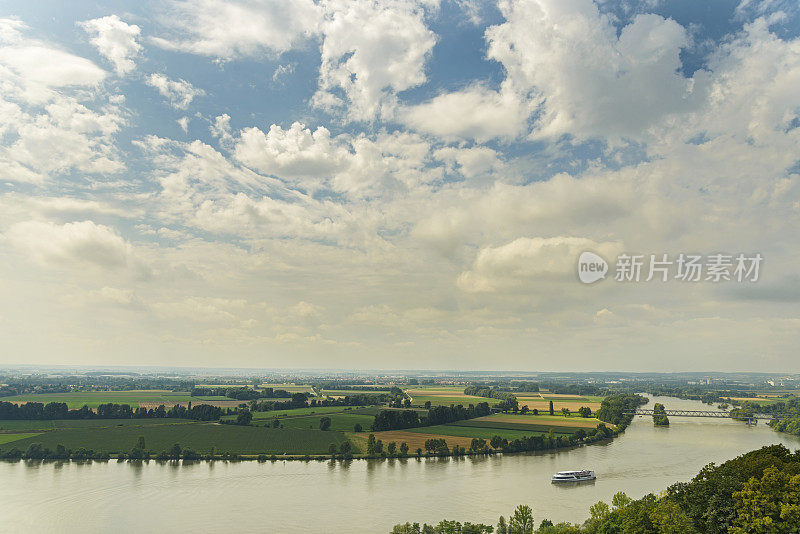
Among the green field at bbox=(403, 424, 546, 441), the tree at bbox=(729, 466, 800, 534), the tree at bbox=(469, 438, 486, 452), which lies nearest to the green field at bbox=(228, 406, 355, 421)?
the green field at bbox=(403, 424, 546, 441)

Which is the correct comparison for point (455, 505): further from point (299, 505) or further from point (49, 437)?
point (49, 437)

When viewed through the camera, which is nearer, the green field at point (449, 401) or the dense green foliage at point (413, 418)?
the dense green foliage at point (413, 418)

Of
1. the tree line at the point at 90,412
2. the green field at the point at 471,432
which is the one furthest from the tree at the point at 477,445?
the tree line at the point at 90,412

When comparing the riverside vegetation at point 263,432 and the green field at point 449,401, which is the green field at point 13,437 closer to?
the riverside vegetation at point 263,432

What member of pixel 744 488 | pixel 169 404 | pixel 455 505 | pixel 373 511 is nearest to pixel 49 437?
pixel 169 404

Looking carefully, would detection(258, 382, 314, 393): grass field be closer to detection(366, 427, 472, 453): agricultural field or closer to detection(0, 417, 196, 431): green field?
detection(0, 417, 196, 431): green field

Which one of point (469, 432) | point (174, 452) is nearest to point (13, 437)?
point (174, 452)

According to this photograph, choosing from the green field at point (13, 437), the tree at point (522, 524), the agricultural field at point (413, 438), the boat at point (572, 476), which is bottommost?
the agricultural field at point (413, 438)
